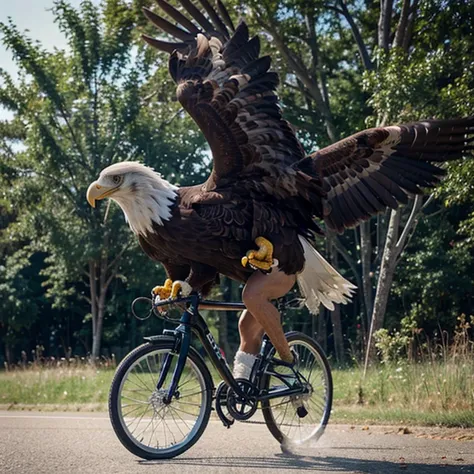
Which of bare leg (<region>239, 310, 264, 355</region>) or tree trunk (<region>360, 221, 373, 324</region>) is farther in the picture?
tree trunk (<region>360, 221, 373, 324</region>)

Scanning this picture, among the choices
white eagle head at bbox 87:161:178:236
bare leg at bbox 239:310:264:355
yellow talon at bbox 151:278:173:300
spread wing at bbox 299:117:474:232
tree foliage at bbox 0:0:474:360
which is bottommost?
bare leg at bbox 239:310:264:355

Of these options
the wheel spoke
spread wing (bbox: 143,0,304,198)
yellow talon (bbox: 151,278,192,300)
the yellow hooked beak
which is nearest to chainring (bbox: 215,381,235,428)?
the wheel spoke

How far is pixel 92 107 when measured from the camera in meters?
23.2

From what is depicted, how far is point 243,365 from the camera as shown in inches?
216

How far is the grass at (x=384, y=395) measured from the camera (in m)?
7.39

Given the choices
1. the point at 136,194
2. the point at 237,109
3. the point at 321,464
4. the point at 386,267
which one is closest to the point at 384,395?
the point at 321,464

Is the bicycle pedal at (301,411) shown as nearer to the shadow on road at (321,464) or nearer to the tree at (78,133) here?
the shadow on road at (321,464)

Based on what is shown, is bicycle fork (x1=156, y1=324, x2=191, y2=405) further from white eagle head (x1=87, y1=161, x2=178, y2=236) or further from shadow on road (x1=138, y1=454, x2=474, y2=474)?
white eagle head (x1=87, y1=161, x2=178, y2=236)

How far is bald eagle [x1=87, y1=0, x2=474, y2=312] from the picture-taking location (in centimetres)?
514

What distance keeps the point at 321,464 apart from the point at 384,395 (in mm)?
4353

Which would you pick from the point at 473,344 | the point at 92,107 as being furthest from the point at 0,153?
the point at 473,344

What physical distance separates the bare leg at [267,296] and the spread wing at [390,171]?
30.3 inches

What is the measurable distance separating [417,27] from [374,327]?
6.48 meters

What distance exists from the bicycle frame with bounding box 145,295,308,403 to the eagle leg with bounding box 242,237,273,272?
417mm
